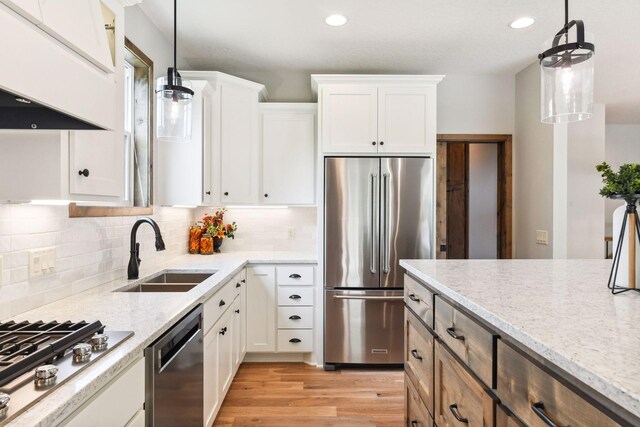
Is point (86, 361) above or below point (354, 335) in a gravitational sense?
above

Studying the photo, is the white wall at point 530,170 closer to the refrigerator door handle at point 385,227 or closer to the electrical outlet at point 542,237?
the electrical outlet at point 542,237

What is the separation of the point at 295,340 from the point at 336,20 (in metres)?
2.55

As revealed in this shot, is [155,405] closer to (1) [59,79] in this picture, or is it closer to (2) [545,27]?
(1) [59,79]

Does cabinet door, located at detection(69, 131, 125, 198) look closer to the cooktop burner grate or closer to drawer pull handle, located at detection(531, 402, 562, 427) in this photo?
the cooktop burner grate

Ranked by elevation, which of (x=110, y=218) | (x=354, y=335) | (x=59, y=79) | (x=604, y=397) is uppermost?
(x=59, y=79)

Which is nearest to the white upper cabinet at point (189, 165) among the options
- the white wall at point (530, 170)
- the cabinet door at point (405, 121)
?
the cabinet door at point (405, 121)

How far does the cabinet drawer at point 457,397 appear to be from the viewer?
43.9 inches

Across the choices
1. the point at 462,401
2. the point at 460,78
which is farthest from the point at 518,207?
the point at 462,401

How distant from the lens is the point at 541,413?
824mm

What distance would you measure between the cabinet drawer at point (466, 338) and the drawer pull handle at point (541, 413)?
21cm

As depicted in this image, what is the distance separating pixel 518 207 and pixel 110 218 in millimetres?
3542

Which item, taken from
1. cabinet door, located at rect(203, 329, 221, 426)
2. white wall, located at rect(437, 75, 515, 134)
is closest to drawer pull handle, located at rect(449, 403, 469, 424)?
cabinet door, located at rect(203, 329, 221, 426)

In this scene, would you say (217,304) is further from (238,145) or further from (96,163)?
(238,145)

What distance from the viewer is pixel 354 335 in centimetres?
308
